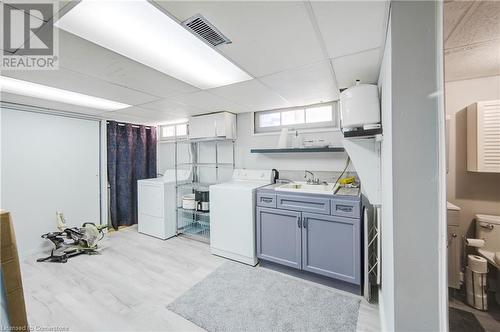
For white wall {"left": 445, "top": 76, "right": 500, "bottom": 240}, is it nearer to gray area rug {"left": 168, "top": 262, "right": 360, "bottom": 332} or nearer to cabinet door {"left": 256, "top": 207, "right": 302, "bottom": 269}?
gray area rug {"left": 168, "top": 262, "right": 360, "bottom": 332}

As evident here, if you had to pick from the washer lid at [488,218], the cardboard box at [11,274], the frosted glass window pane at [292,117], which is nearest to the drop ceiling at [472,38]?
the washer lid at [488,218]

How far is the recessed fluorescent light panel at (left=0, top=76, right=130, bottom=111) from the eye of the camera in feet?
6.56

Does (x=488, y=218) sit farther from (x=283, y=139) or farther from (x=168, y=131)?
(x=168, y=131)

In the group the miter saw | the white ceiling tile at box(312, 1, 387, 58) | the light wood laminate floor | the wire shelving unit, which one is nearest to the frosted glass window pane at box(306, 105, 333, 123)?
Answer: the wire shelving unit

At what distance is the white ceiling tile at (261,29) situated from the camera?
101 centimetres

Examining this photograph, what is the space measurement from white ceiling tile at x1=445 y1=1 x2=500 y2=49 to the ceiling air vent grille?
1.39 meters

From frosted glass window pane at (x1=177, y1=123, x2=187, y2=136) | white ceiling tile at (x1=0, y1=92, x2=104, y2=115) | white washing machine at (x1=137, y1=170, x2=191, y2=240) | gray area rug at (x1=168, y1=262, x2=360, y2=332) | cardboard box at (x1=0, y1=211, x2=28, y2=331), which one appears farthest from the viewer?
frosted glass window pane at (x1=177, y1=123, x2=187, y2=136)

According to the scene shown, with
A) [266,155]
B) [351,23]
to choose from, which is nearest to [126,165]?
[266,155]

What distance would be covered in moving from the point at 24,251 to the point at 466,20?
5.04 meters

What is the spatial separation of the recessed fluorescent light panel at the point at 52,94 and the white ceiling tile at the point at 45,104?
0.16 meters

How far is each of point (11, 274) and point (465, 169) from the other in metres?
3.45

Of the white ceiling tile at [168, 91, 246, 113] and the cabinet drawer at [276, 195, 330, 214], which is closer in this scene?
the cabinet drawer at [276, 195, 330, 214]

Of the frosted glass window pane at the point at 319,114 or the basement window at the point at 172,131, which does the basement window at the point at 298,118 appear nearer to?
the frosted glass window pane at the point at 319,114

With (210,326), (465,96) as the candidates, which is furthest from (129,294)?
(465,96)
